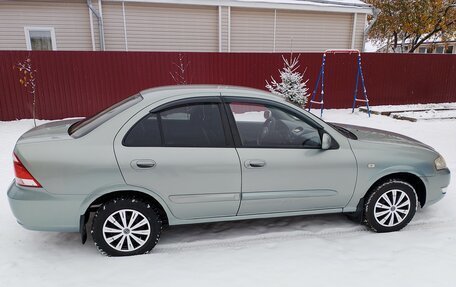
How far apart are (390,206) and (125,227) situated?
2727mm

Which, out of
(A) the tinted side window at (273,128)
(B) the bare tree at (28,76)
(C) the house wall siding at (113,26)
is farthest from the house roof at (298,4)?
(A) the tinted side window at (273,128)

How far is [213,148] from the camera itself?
3.16 m

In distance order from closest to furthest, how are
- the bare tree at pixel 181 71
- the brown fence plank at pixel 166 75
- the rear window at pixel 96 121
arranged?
the rear window at pixel 96 121 < the brown fence plank at pixel 166 75 < the bare tree at pixel 181 71

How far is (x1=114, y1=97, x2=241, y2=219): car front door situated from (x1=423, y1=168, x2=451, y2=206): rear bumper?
7.03 ft

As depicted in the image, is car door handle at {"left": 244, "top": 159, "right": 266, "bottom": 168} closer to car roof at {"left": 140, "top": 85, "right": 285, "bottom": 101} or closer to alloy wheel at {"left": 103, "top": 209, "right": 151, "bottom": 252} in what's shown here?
car roof at {"left": 140, "top": 85, "right": 285, "bottom": 101}

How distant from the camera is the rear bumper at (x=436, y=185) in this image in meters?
3.69

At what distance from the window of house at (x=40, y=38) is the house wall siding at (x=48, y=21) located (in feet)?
0.40

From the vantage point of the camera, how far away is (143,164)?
9.77ft

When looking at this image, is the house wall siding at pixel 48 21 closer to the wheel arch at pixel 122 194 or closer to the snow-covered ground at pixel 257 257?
the snow-covered ground at pixel 257 257

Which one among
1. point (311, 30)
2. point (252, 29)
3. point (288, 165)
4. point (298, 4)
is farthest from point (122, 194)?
point (311, 30)

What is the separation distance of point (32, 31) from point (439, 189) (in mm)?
12727

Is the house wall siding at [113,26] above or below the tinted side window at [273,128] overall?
above

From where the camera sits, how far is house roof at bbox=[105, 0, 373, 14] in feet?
40.7

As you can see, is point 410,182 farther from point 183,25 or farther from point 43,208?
point 183,25
